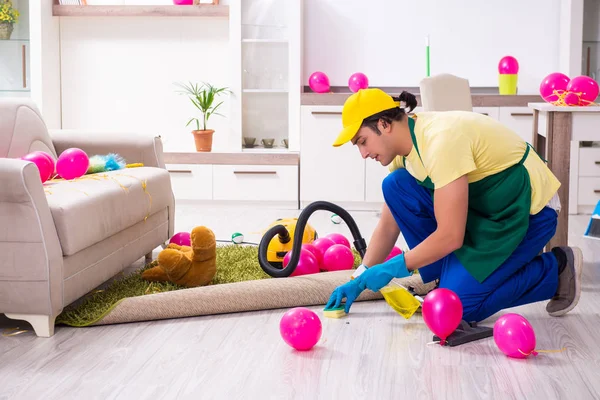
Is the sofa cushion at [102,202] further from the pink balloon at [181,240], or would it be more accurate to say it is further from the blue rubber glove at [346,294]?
the blue rubber glove at [346,294]

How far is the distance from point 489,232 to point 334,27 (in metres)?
3.58

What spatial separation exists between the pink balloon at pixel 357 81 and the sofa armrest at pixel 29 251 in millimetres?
3363

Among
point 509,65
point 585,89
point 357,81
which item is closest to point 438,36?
point 509,65

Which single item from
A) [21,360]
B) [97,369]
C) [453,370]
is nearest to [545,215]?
[453,370]

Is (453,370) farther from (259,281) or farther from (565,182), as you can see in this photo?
(565,182)

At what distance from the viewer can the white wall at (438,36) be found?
18.9 feet

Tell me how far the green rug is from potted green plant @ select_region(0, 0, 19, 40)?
9.60ft

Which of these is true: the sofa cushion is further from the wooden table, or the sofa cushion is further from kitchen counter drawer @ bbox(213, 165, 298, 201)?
kitchen counter drawer @ bbox(213, 165, 298, 201)

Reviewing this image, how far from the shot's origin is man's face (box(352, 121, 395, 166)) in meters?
2.41

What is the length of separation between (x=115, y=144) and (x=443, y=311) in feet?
6.62

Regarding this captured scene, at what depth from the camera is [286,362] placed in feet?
7.56

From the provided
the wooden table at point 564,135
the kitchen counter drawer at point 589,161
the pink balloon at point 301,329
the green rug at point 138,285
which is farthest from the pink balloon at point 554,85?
the pink balloon at point 301,329

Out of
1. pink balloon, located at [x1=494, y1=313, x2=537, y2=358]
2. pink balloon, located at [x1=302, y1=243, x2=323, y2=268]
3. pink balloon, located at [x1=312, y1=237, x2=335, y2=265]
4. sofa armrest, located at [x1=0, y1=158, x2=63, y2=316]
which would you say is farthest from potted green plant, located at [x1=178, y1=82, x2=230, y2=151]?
pink balloon, located at [x1=494, y1=313, x2=537, y2=358]

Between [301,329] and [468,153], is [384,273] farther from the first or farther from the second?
[468,153]
